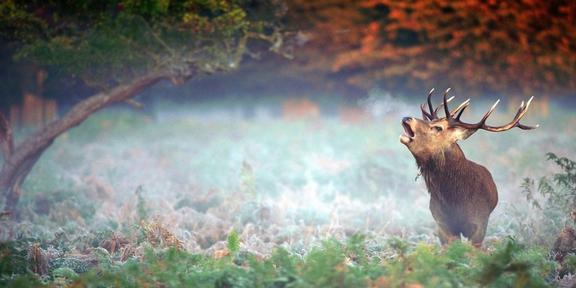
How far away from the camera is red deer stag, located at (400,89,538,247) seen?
23.5 ft

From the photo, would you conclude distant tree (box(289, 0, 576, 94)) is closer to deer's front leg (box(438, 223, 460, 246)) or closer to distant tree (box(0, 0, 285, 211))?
distant tree (box(0, 0, 285, 211))

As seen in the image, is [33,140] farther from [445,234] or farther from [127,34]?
[445,234]

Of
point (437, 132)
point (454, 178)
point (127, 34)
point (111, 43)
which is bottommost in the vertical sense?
point (454, 178)

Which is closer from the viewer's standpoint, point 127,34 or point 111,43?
point 111,43

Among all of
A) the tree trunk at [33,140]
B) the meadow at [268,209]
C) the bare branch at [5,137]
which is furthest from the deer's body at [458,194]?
the bare branch at [5,137]

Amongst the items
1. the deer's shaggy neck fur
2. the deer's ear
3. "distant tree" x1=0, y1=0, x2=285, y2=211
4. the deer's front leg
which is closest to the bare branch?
"distant tree" x1=0, y1=0, x2=285, y2=211

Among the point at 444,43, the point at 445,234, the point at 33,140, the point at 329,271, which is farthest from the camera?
the point at 444,43

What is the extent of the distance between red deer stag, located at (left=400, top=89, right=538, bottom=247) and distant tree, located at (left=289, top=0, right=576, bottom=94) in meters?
6.58

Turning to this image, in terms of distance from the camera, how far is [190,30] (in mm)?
10695

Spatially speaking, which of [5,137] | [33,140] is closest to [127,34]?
[33,140]

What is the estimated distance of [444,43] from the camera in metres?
16.8

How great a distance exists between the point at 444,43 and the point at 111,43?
10.7m

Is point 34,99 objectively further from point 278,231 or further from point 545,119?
point 545,119

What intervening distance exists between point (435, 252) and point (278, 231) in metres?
4.34
